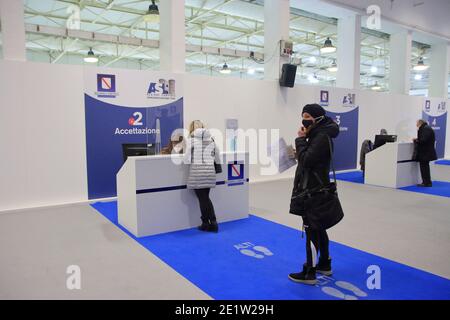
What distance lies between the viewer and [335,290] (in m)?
2.73

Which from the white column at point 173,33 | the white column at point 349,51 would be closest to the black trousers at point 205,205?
the white column at point 173,33

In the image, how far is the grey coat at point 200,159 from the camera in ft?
13.5

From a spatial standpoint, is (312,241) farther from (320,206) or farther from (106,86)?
(106,86)

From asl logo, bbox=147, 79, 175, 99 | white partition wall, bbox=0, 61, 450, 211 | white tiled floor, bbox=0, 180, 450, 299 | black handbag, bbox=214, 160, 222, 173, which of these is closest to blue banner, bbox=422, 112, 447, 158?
white tiled floor, bbox=0, 180, 450, 299

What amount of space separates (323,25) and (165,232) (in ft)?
31.0

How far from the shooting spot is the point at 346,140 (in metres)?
9.88

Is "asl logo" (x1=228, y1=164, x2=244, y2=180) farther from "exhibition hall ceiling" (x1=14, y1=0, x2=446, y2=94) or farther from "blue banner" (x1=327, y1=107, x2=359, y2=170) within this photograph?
"blue banner" (x1=327, y1=107, x2=359, y2=170)

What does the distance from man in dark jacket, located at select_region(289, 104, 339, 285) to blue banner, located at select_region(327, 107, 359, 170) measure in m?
7.11

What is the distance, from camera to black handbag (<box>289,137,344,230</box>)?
8.94 feet

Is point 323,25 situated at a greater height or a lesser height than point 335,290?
greater

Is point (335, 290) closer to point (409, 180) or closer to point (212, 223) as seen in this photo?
point (212, 223)

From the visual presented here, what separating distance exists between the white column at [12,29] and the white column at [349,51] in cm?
798

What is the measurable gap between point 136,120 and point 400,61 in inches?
359
